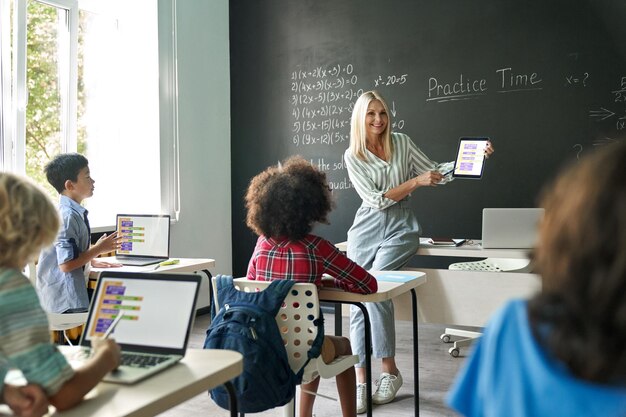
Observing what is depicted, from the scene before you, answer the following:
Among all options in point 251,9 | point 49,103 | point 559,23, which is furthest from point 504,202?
point 49,103

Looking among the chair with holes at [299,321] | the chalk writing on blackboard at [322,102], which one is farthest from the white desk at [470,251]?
the chalk writing on blackboard at [322,102]

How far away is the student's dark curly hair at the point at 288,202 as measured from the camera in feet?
8.54

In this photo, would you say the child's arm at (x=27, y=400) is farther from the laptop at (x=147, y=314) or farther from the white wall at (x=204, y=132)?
the white wall at (x=204, y=132)

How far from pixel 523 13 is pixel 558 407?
15.0ft

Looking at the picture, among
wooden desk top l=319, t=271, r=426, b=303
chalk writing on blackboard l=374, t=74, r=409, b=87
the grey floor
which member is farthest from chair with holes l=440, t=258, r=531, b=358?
wooden desk top l=319, t=271, r=426, b=303

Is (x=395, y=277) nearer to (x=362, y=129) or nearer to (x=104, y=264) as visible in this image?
(x=362, y=129)

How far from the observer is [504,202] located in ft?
16.6

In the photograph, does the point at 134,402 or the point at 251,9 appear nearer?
the point at 134,402

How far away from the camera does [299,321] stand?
2516 mm

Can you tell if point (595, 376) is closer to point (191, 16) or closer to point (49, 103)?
point (49, 103)

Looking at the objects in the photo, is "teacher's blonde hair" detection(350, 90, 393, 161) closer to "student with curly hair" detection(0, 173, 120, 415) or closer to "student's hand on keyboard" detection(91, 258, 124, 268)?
"student's hand on keyboard" detection(91, 258, 124, 268)

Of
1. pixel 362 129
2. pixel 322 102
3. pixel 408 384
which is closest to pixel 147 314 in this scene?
pixel 362 129

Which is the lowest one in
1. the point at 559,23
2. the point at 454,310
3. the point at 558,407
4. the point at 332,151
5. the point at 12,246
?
the point at 454,310

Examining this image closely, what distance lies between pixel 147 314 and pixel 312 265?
102cm
